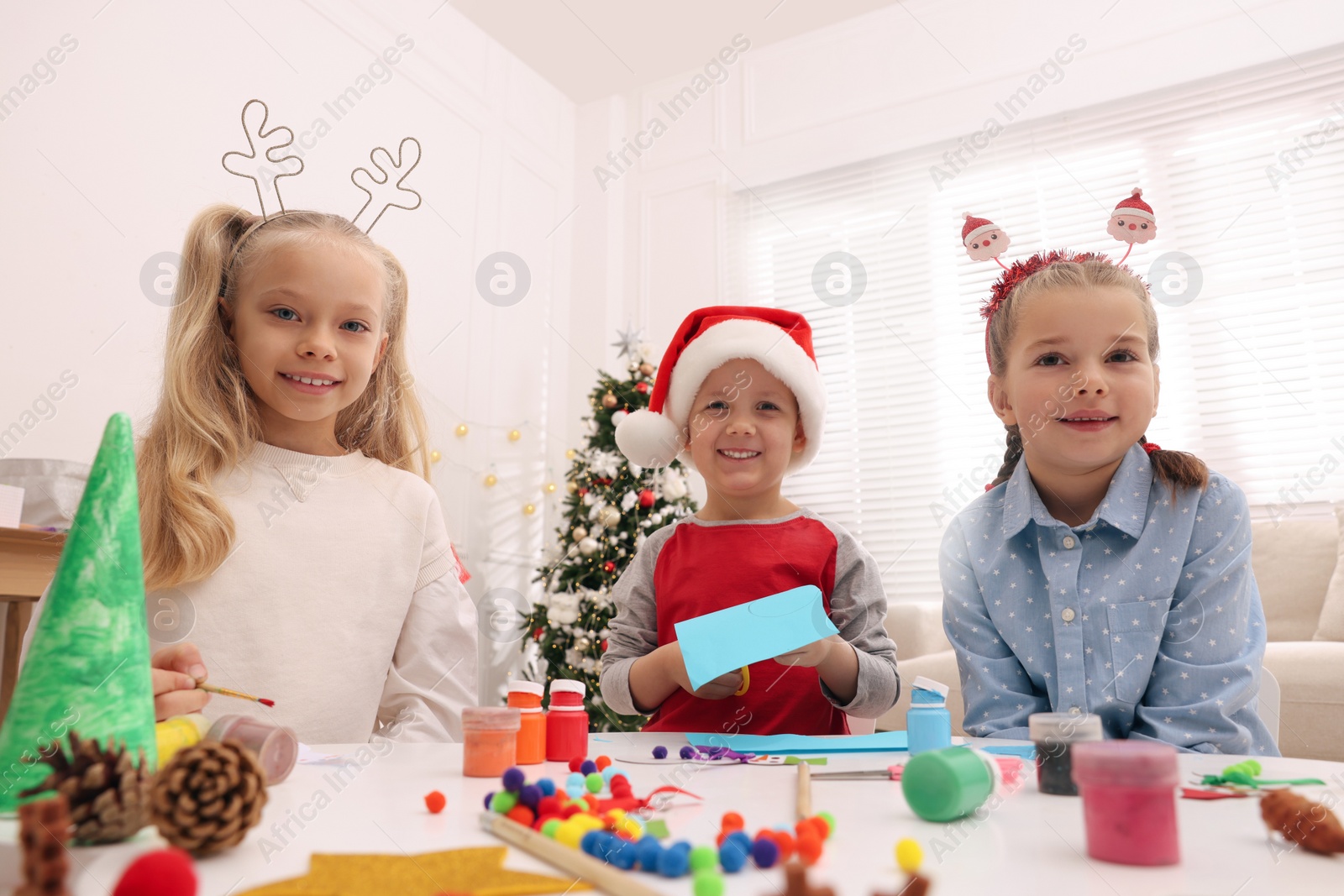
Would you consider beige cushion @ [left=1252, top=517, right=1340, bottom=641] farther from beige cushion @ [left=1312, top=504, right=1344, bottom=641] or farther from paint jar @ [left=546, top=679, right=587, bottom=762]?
paint jar @ [left=546, top=679, right=587, bottom=762]

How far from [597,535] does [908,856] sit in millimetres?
3155

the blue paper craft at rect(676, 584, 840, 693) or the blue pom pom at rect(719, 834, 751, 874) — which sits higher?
the blue paper craft at rect(676, 584, 840, 693)

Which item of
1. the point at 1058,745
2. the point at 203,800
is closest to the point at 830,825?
the point at 1058,745

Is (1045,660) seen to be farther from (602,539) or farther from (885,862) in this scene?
(602,539)

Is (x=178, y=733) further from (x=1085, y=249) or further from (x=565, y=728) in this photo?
(x=1085, y=249)

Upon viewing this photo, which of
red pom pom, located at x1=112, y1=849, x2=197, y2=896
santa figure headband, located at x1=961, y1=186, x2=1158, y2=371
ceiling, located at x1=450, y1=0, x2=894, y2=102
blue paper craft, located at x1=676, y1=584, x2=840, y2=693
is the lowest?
red pom pom, located at x1=112, y1=849, x2=197, y2=896

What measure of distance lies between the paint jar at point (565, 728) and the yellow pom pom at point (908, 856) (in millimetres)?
455

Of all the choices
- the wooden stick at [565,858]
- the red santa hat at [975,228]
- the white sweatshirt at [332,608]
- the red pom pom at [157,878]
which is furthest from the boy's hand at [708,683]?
the red santa hat at [975,228]

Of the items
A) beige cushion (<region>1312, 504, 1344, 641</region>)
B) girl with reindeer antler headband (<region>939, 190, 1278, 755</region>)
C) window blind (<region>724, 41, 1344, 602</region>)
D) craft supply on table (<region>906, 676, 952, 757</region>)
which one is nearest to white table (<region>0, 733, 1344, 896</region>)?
craft supply on table (<region>906, 676, 952, 757</region>)

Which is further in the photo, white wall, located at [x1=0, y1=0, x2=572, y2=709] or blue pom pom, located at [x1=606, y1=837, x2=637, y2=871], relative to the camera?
white wall, located at [x1=0, y1=0, x2=572, y2=709]

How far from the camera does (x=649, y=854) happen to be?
45 centimetres

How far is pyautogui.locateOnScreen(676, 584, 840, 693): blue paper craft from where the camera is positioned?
839 mm

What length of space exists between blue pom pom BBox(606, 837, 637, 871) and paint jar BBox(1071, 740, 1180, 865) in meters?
0.25

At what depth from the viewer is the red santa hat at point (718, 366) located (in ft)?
4.64
